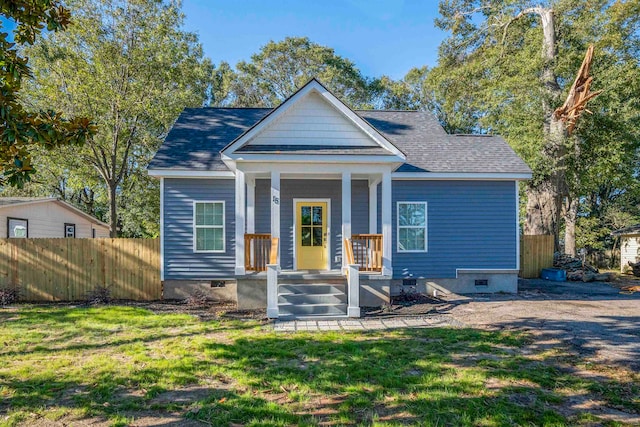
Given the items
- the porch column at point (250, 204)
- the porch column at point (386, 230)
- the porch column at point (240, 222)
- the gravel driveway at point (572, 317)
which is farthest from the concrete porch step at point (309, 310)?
the gravel driveway at point (572, 317)

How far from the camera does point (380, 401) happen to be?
12.5 feet

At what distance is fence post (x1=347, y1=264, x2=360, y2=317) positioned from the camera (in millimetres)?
7715

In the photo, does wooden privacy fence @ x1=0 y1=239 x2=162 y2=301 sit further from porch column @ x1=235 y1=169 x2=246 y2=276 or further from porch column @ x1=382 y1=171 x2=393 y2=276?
porch column @ x1=382 y1=171 x2=393 y2=276

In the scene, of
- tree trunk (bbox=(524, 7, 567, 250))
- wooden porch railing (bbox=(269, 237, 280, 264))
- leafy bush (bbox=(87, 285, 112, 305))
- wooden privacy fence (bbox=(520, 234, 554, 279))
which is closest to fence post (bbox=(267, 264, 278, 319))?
wooden porch railing (bbox=(269, 237, 280, 264))

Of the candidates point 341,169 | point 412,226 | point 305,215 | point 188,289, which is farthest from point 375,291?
point 188,289

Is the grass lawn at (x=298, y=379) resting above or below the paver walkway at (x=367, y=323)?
above

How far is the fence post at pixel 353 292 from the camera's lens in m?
7.71

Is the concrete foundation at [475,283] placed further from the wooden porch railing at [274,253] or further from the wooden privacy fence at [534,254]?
the wooden porch railing at [274,253]

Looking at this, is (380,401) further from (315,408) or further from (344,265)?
(344,265)

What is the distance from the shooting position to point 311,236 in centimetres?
1073

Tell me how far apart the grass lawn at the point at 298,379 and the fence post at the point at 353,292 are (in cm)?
132

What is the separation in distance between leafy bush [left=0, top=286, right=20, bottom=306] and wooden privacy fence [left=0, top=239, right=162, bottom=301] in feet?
0.42

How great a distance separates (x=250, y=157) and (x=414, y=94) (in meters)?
24.0

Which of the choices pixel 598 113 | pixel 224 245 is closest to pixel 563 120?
pixel 598 113
